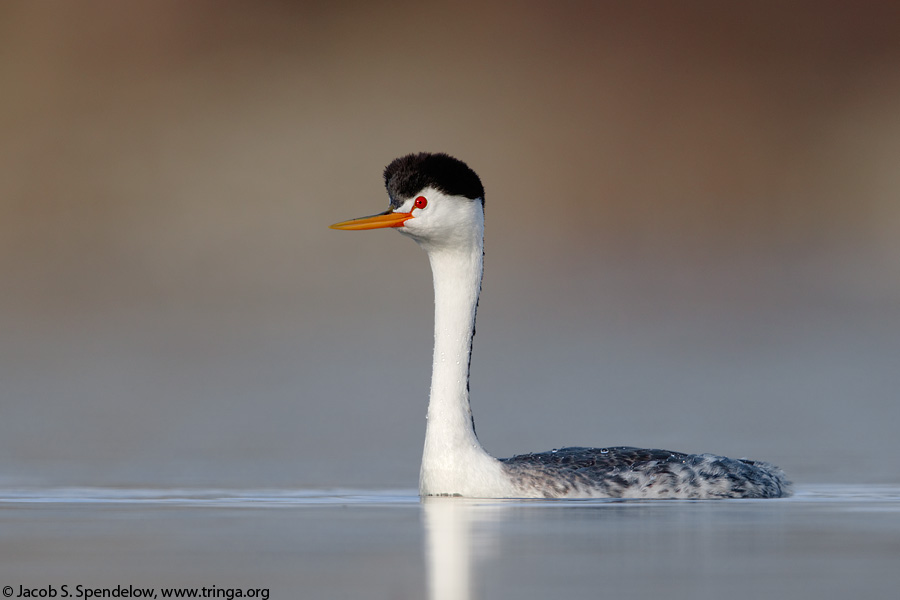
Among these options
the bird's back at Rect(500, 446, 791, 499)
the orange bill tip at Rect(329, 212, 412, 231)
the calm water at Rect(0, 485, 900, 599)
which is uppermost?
the orange bill tip at Rect(329, 212, 412, 231)

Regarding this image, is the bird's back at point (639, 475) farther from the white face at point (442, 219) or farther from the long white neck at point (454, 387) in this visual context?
the white face at point (442, 219)

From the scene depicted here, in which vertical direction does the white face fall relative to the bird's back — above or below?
above

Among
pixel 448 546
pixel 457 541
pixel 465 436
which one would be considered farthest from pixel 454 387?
pixel 448 546

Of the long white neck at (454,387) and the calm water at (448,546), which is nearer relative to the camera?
the calm water at (448,546)

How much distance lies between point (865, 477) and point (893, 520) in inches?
111

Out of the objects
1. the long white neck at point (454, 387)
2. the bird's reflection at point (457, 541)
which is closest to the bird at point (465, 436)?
the long white neck at point (454, 387)

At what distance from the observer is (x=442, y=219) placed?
1057 cm

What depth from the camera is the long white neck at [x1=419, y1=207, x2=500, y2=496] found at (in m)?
10.1

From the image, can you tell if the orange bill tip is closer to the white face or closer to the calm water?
the white face

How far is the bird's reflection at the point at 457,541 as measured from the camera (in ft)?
21.6

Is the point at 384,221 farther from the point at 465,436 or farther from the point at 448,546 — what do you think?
the point at 448,546

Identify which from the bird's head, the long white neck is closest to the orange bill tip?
the bird's head

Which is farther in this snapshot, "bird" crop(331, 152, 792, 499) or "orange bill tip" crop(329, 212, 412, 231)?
"orange bill tip" crop(329, 212, 412, 231)

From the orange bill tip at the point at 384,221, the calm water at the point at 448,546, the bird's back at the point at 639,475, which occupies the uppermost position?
the orange bill tip at the point at 384,221
